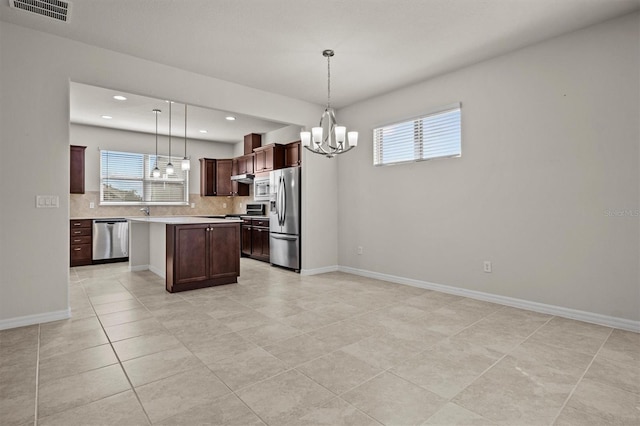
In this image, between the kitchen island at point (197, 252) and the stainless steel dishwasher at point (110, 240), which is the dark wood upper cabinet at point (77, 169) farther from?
the kitchen island at point (197, 252)

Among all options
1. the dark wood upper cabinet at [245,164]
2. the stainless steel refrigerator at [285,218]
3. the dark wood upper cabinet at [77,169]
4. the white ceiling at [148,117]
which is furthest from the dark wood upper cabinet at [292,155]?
the dark wood upper cabinet at [77,169]

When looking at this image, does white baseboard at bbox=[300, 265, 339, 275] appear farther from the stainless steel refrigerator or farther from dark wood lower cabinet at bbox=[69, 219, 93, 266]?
dark wood lower cabinet at bbox=[69, 219, 93, 266]

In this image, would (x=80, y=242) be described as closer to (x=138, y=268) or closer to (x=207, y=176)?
(x=138, y=268)

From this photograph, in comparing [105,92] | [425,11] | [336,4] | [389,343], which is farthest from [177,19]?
[389,343]

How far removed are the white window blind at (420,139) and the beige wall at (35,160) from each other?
3615 mm

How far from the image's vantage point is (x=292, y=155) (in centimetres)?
609

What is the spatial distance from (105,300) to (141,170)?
443cm

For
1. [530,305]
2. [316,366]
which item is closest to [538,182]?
[530,305]

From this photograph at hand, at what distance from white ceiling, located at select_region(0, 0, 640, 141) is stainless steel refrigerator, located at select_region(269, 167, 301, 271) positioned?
1.94 metres

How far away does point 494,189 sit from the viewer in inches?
153

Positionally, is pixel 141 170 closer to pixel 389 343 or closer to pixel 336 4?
pixel 336 4

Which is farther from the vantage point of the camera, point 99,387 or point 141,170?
point 141,170

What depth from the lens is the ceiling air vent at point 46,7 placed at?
2787 mm

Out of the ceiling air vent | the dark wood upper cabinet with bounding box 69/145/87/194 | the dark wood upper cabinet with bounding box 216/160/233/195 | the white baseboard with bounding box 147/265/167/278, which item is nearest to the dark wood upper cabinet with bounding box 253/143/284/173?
the dark wood upper cabinet with bounding box 216/160/233/195
